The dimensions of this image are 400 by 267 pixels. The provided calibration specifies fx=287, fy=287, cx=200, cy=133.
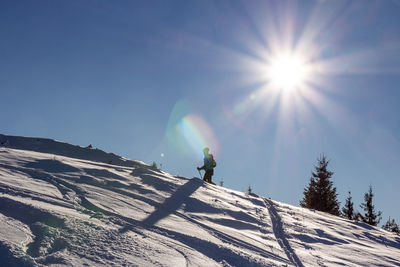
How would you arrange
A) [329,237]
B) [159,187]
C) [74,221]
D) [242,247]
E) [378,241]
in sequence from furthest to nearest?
[378,241] → [159,187] → [329,237] → [242,247] → [74,221]

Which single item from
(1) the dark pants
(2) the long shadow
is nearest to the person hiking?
(1) the dark pants

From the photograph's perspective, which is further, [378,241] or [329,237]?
[378,241]

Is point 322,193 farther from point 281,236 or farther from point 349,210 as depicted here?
point 281,236

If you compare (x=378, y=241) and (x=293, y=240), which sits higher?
(x=378, y=241)

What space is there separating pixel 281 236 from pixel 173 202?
235 centimetres

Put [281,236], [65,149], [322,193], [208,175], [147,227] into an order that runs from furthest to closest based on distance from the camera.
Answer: [322,193], [208,175], [65,149], [281,236], [147,227]

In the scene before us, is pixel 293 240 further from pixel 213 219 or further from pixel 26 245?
pixel 26 245

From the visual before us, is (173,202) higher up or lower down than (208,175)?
lower down

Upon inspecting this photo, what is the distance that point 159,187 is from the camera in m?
7.11

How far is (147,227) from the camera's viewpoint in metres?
4.42

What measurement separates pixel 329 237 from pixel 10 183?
21.8ft

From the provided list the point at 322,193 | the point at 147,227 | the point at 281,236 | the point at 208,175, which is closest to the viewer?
the point at 147,227

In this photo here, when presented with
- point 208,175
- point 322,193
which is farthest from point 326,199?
point 208,175

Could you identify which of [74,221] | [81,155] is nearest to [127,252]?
[74,221]
